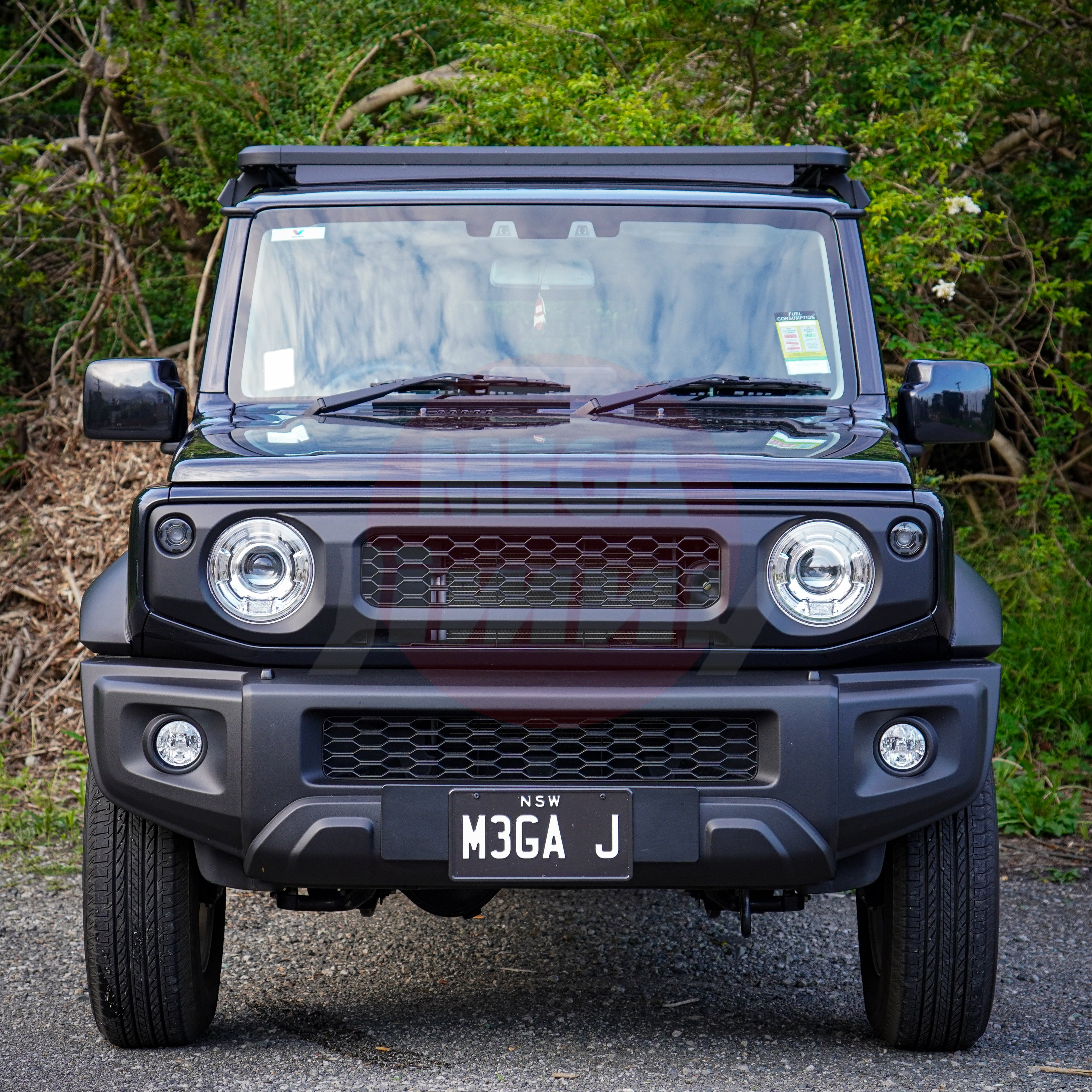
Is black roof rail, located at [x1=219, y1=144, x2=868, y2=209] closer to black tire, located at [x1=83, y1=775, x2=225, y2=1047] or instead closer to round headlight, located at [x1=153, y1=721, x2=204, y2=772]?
round headlight, located at [x1=153, y1=721, x2=204, y2=772]

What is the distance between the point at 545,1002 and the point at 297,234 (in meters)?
2.19

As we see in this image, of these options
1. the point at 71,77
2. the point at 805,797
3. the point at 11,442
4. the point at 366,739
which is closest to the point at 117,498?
the point at 11,442

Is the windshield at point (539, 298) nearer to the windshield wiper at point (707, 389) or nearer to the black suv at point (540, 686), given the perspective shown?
the windshield wiper at point (707, 389)

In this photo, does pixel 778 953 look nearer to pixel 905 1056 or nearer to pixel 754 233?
pixel 905 1056

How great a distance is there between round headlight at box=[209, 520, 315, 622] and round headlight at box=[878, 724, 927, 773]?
1234mm

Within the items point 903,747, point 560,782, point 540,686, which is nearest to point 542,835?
point 560,782

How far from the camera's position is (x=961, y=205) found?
6293 mm

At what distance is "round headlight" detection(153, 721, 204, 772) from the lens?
2.74m

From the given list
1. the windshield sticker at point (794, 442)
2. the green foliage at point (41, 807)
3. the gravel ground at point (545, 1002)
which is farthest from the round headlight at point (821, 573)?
the green foliage at point (41, 807)

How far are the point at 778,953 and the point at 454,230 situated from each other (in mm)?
2367

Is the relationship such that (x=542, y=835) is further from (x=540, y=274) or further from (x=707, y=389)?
(x=540, y=274)

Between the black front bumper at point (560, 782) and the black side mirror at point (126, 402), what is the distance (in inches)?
34.6

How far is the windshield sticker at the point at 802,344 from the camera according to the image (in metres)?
3.50

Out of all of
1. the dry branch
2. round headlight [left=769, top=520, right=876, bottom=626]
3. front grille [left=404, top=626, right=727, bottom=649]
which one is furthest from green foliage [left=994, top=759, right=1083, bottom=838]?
the dry branch
